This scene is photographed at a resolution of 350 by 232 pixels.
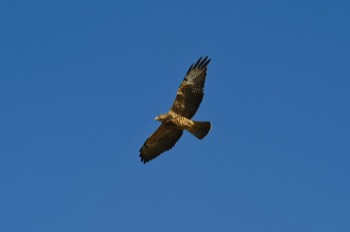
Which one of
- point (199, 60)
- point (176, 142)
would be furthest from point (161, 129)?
point (199, 60)

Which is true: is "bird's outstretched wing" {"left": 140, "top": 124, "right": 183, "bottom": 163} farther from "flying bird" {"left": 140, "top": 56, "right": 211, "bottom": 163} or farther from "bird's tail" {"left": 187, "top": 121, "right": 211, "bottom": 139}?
"bird's tail" {"left": 187, "top": 121, "right": 211, "bottom": 139}

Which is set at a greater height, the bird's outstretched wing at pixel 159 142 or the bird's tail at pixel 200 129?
the bird's outstretched wing at pixel 159 142

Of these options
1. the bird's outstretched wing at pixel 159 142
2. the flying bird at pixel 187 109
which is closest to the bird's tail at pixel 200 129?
the flying bird at pixel 187 109

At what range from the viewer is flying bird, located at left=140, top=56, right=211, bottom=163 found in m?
23.1

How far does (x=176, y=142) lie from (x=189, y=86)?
179 centimetres

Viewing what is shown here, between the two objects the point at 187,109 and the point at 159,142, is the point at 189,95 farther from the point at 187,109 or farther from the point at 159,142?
the point at 159,142

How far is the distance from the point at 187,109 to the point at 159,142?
1.70 m

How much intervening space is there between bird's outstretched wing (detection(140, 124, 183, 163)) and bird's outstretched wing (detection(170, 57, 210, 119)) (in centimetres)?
60

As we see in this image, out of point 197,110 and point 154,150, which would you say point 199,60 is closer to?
point 197,110

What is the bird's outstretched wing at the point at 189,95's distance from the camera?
23.4 meters

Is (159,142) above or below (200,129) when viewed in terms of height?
above

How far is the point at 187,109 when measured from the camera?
23.4 meters

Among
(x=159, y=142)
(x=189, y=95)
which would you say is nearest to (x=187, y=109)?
(x=189, y=95)

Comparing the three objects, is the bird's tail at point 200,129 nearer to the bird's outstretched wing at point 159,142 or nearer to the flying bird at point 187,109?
the flying bird at point 187,109
